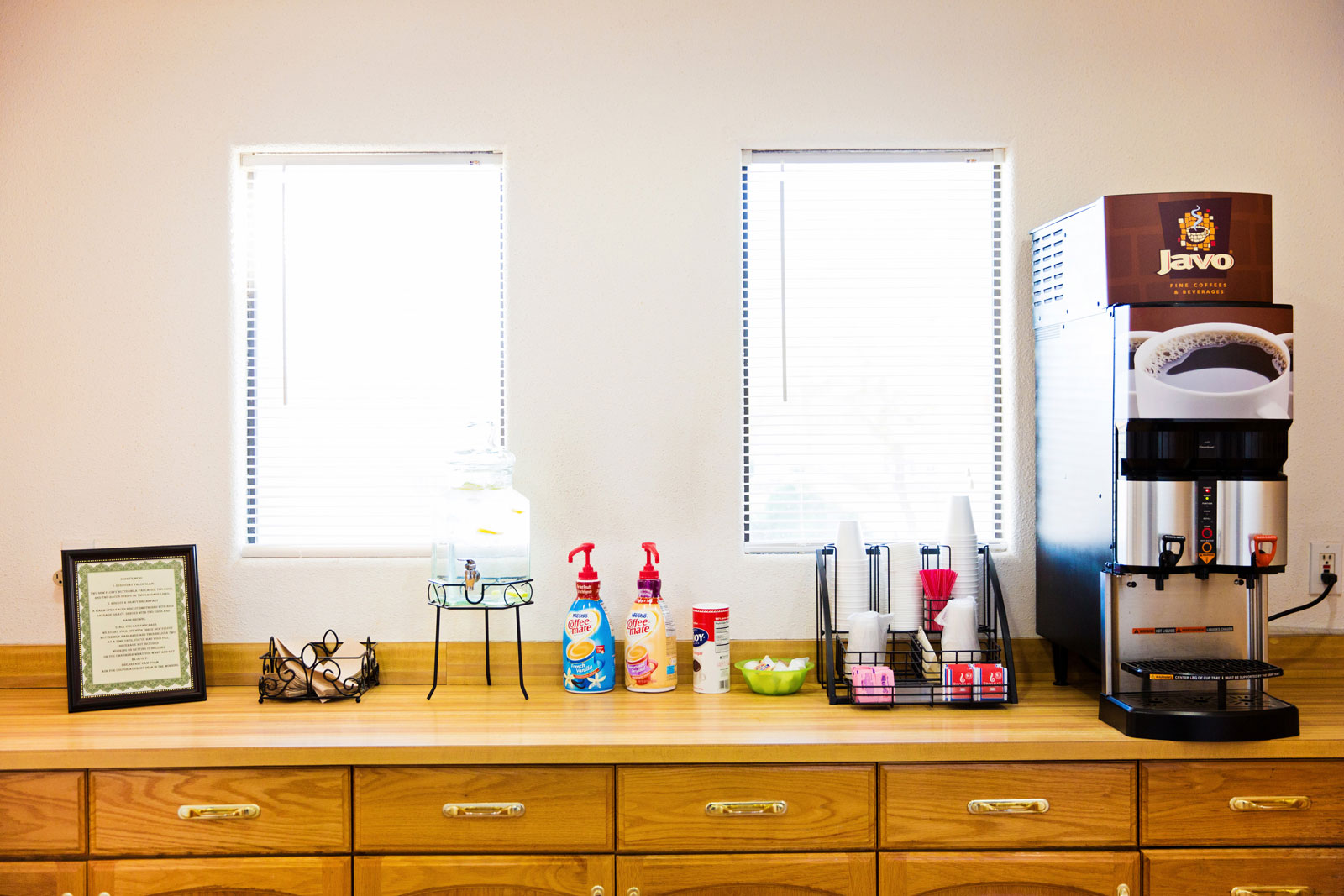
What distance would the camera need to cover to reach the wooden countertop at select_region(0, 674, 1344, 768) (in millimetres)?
1748

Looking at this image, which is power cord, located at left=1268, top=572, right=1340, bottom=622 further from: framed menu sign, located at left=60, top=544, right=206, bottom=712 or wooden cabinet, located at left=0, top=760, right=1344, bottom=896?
framed menu sign, located at left=60, top=544, right=206, bottom=712

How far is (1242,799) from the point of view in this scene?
1748 mm

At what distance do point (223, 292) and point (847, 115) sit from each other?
1.64 meters

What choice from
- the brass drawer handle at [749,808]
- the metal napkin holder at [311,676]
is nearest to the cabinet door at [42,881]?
the metal napkin holder at [311,676]

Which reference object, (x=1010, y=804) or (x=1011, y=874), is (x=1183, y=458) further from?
(x=1011, y=874)

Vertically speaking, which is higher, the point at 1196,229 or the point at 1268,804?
the point at 1196,229

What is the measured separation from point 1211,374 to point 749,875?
133 centimetres

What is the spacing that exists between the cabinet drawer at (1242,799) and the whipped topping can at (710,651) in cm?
88

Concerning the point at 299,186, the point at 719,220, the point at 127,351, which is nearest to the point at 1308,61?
the point at 719,220

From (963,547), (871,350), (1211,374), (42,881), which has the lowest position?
(42,881)

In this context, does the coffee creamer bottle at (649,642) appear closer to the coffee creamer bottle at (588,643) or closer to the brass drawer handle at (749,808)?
the coffee creamer bottle at (588,643)

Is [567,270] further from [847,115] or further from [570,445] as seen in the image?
[847,115]

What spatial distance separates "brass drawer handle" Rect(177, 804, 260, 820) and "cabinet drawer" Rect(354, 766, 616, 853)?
204mm

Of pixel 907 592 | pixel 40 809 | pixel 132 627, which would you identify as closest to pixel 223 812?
pixel 40 809
